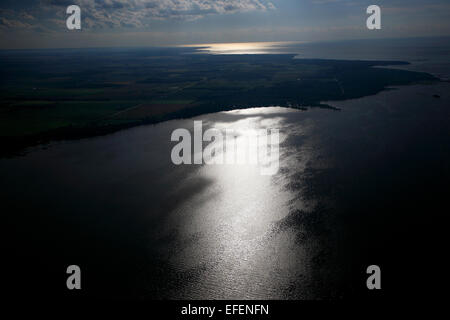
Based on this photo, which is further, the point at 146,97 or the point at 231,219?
the point at 146,97

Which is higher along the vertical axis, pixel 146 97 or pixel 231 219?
pixel 146 97

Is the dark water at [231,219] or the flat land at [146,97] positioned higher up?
the flat land at [146,97]

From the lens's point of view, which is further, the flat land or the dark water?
the flat land

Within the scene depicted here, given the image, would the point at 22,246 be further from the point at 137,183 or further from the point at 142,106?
the point at 142,106

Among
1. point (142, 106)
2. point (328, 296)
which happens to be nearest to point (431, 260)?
point (328, 296)

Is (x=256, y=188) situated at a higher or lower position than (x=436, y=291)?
higher

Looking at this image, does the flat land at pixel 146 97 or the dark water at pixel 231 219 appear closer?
the dark water at pixel 231 219

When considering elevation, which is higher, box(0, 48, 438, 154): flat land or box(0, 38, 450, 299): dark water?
box(0, 48, 438, 154): flat land

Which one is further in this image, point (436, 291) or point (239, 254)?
point (239, 254)
